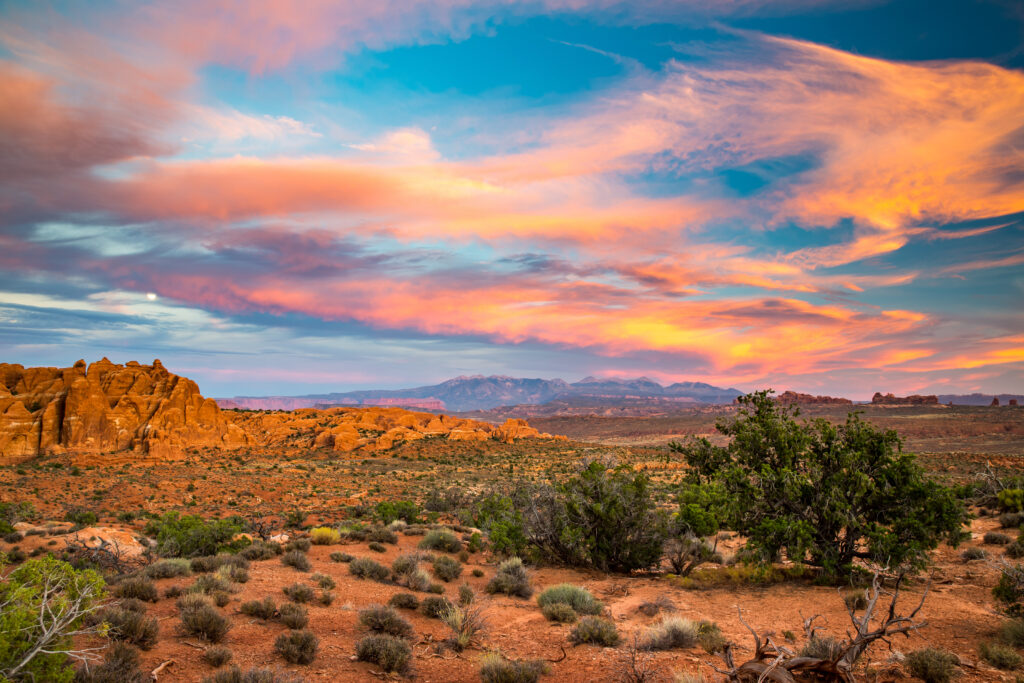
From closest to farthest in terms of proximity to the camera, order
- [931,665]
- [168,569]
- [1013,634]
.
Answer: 1. [931,665]
2. [1013,634]
3. [168,569]

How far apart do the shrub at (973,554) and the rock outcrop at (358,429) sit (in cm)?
5809

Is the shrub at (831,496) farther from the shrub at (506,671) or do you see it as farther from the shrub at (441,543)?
the shrub at (441,543)

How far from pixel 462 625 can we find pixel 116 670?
5.15m

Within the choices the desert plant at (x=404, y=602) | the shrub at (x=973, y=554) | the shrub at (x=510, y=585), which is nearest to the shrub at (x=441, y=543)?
the shrub at (x=510, y=585)

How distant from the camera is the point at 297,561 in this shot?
13.9 metres

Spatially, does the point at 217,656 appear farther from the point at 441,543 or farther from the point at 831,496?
the point at 831,496

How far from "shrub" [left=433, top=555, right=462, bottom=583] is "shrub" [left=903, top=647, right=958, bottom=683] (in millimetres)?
10322

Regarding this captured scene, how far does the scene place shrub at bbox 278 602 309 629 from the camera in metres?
8.96

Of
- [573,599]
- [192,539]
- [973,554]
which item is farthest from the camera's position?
[192,539]

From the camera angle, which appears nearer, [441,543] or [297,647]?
[297,647]

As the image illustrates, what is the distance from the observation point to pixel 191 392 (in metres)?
57.2

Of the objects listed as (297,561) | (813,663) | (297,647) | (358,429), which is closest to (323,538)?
(297,561)

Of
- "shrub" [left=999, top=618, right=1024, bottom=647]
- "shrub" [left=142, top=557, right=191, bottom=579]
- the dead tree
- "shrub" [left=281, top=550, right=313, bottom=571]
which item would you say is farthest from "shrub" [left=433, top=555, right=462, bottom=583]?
"shrub" [left=999, top=618, right=1024, bottom=647]

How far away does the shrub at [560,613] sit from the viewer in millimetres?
10148
